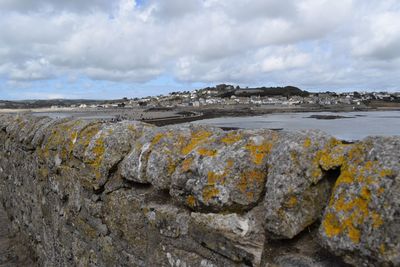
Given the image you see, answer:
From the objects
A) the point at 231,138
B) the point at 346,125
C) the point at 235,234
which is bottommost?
the point at 346,125

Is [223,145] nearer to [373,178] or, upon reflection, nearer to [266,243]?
[266,243]

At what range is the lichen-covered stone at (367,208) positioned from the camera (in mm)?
1647

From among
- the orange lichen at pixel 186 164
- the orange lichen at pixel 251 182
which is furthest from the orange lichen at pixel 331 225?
the orange lichen at pixel 186 164

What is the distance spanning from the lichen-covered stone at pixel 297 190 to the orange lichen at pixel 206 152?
0.54 meters

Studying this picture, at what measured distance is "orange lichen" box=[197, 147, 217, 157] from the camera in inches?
100

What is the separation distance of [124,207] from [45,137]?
84.1 inches

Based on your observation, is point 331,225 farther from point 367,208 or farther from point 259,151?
point 259,151

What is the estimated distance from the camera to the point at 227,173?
2.38 metres

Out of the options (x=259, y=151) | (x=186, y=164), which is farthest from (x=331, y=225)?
(x=186, y=164)

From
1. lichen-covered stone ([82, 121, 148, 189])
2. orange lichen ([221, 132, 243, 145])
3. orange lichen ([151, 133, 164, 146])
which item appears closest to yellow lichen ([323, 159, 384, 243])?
orange lichen ([221, 132, 243, 145])

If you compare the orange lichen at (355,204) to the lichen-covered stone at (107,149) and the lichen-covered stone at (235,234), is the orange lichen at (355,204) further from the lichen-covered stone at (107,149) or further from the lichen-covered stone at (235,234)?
the lichen-covered stone at (107,149)

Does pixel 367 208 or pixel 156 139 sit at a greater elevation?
pixel 156 139

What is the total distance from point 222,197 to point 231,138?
1.47ft

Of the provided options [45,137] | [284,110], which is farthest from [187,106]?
[45,137]
